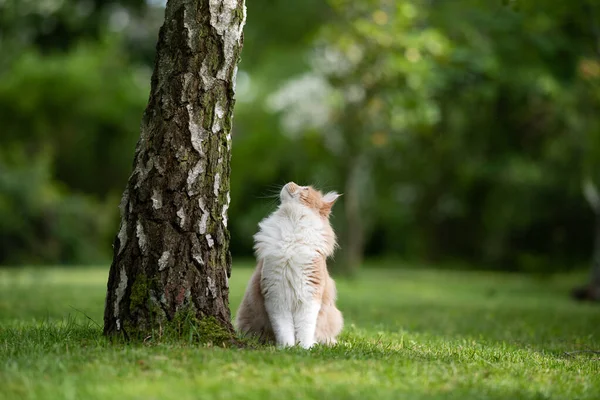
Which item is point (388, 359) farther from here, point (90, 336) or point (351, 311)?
point (351, 311)

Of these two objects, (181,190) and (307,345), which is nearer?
(181,190)

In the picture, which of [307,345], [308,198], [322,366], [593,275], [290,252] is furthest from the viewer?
[593,275]

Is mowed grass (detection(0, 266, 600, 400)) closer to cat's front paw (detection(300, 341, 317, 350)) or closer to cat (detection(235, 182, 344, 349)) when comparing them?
cat's front paw (detection(300, 341, 317, 350))

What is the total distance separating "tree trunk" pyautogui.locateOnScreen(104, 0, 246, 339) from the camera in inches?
182

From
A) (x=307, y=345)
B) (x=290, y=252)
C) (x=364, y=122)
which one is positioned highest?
(x=364, y=122)

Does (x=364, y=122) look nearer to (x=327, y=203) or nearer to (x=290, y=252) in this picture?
(x=327, y=203)

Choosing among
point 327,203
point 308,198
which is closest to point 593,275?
point 327,203

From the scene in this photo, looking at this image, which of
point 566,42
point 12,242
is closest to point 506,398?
point 566,42

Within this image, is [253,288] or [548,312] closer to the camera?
[253,288]

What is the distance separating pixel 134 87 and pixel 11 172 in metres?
9.07

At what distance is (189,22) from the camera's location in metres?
4.80

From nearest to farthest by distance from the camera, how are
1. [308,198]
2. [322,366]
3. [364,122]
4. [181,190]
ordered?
[322,366], [181,190], [308,198], [364,122]

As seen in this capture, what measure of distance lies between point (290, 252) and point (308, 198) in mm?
550

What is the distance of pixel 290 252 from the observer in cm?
516
